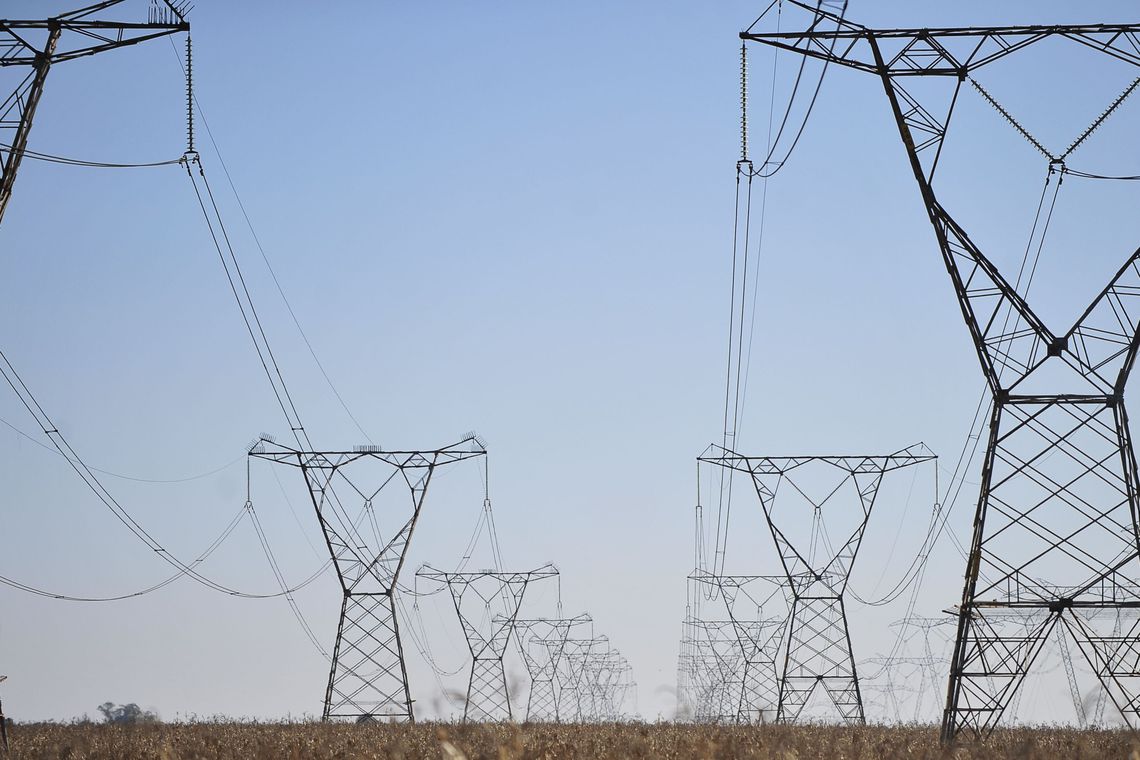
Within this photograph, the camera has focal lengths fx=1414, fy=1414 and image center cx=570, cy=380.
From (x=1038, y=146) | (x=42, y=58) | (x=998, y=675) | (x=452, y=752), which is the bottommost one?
(x=452, y=752)

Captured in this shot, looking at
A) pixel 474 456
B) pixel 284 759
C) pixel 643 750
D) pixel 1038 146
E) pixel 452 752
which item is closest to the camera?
pixel 452 752

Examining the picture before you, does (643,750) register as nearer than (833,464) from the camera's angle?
Yes

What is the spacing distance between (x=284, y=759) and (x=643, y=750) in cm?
428

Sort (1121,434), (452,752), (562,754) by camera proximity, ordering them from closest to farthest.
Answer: (452,752) → (562,754) → (1121,434)

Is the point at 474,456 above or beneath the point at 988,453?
above

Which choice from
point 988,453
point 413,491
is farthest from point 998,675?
point 413,491

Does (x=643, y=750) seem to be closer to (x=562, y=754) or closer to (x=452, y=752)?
(x=562, y=754)

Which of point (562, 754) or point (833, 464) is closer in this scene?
point (562, 754)

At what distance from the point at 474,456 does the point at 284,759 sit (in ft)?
A: 102

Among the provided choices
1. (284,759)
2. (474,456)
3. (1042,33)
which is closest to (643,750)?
(284,759)

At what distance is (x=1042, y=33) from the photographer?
77.6ft

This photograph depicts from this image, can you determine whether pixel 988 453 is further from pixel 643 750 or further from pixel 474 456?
pixel 474 456

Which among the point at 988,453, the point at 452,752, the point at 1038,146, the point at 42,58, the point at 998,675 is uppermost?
the point at 1038,146

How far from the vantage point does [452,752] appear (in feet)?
23.7
